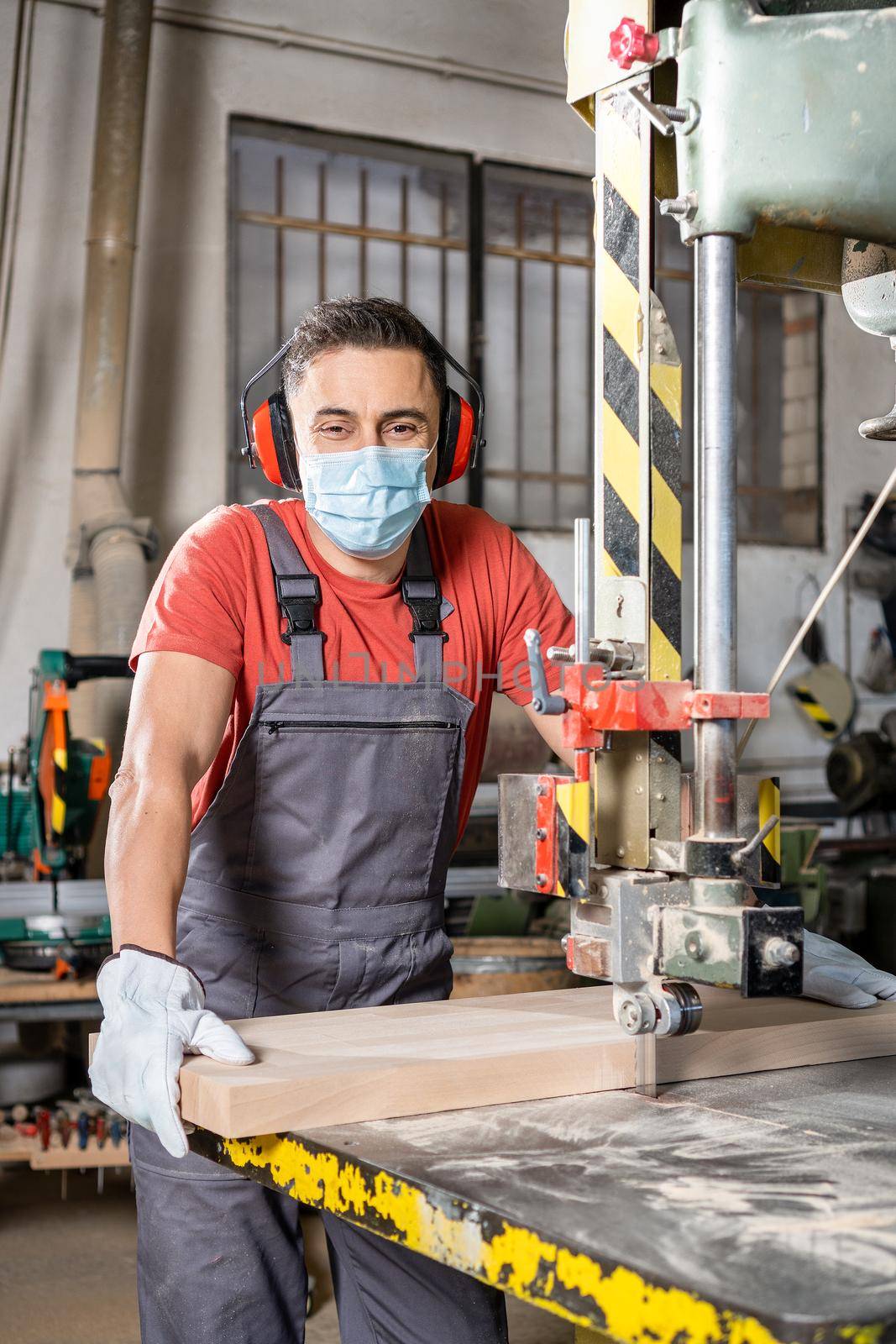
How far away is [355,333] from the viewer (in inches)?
70.1

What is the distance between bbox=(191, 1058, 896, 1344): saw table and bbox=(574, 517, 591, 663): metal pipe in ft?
1.32

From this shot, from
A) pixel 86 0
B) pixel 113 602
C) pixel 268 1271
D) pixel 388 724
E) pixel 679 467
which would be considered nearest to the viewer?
pixel 679 467

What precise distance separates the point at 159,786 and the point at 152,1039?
1.10ft

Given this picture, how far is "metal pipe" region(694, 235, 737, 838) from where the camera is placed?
1163mm

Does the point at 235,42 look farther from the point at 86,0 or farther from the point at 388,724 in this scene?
the point at 388,724

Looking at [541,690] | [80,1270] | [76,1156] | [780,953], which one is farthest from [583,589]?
[80,1270]

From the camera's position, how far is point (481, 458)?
20.7 feet

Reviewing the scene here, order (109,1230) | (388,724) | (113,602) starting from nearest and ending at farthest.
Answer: (388,724) → (109,1230) → (113,602)

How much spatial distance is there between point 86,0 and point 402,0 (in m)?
1.39

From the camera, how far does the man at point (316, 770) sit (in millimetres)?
1608

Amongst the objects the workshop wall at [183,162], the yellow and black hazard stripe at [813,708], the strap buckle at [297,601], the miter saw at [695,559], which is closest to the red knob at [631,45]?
the miter saw at [695,559]

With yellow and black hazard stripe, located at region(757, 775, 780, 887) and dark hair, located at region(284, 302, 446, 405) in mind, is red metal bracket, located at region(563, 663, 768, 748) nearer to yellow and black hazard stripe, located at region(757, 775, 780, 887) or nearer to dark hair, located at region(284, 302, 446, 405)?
yellow and black hazard stripe, located at region(757, 775, 780, 887)

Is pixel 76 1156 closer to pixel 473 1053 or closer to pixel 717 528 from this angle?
pixel 473 1053

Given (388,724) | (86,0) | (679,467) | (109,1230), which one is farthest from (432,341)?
(86,0)
